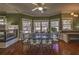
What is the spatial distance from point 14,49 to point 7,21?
0.63 meters

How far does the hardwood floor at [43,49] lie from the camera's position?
12.1 ft

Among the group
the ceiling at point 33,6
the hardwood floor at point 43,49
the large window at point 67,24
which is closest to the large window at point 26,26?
the ceiling at point 33,6

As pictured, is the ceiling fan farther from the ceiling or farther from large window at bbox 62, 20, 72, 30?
large window at bbox 62, 20, 72, 30

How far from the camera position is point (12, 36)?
12.2ft

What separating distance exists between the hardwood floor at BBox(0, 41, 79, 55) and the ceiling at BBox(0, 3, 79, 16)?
68cm

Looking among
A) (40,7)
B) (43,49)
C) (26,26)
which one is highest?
(40,7)

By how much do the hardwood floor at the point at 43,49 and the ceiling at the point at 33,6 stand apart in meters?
0.68

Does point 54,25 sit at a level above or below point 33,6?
below

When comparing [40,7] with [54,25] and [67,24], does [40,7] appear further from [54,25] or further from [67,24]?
[67,24]

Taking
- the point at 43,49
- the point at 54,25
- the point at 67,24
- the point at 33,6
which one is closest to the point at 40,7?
the point at 33,6

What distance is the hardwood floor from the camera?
12.1 feet

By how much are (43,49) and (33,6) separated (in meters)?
0.97

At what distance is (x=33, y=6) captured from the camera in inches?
145

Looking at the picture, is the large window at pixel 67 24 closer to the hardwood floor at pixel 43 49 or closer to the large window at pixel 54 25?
the large window at pixel 54 25
